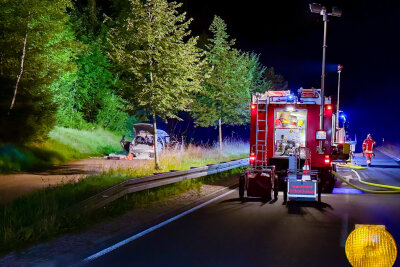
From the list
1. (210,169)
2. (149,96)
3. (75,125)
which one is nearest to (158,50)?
(149,96)

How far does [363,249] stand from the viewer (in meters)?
4.12

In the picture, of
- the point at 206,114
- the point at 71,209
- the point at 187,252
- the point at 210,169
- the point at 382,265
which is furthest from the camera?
the point at 206,114

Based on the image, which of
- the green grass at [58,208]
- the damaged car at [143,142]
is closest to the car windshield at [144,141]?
the damaged car at [143,142]

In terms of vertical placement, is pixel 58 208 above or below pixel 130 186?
below

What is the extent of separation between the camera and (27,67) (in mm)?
21609

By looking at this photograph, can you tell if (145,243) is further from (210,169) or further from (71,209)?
(210,169)

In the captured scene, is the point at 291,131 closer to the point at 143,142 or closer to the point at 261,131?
the point at 261,131

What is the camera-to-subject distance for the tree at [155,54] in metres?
17.3

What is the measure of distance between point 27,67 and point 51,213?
14893 millimetres

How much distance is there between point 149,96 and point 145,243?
10.8 metres

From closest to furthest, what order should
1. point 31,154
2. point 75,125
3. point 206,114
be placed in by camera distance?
point 31,154, point 206,114, point 75,125

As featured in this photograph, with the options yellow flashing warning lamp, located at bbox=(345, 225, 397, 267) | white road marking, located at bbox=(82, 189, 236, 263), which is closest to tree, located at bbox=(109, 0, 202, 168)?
white road marking, located at bbox=(82, 189, 236, 263)

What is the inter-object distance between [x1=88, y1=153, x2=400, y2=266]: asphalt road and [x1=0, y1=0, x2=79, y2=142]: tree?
11.0 m

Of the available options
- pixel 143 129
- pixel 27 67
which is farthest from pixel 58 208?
pixel 143 129
